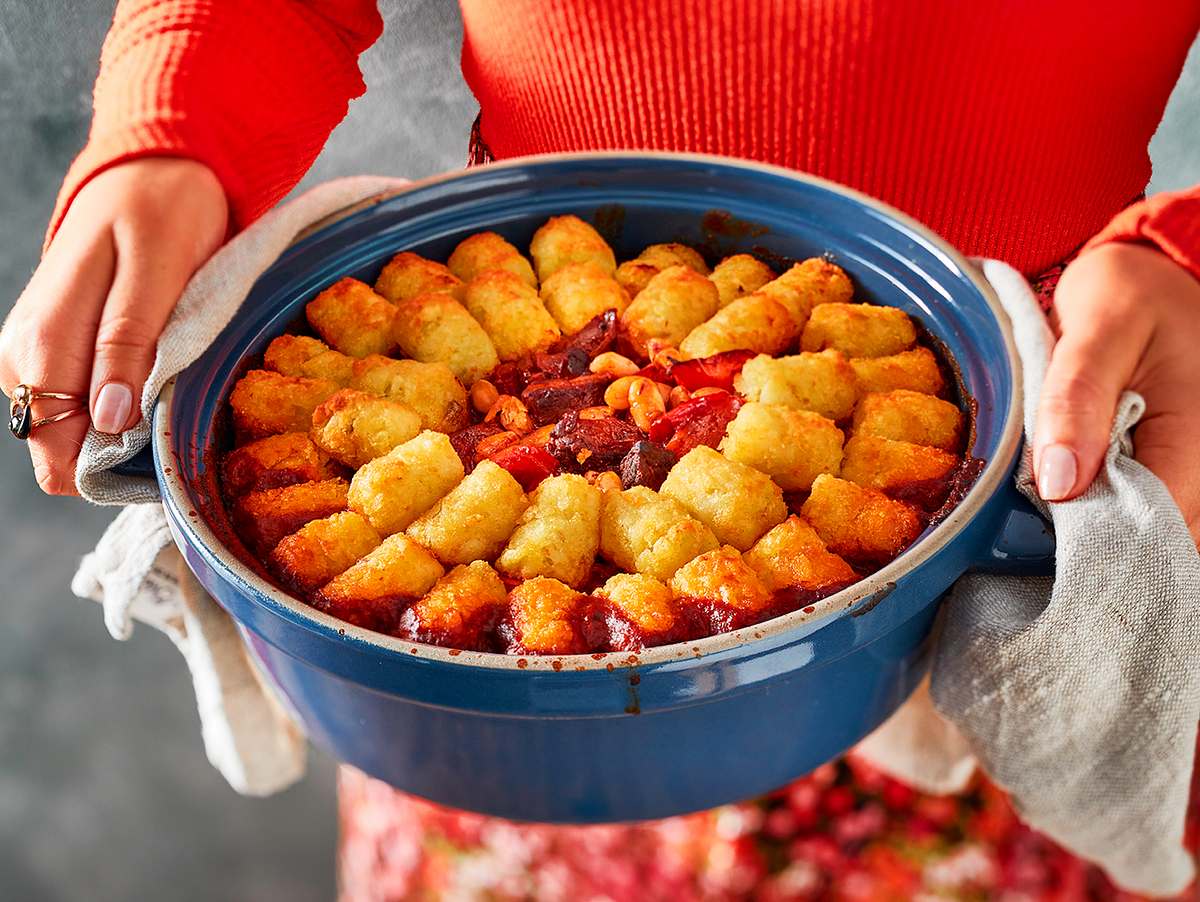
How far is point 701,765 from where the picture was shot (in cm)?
100

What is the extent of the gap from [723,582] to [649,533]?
10cm

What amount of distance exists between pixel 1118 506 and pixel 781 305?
1.39ft

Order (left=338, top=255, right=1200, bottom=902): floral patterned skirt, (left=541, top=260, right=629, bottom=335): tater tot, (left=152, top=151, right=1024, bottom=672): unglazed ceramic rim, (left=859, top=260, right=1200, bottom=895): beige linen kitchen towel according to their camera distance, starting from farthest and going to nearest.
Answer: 1. (left=338, top=255, right=1200, bottom=902): floral patterned skirt
2. (left=541, top=260, right=629, bottom=335): tater tot
3. (left=859, top=260, right=1200, bottom=895): beige linen kitchen towel
4. (left=152, top=151, right=1024, bottom=672): unglazed ceramic rim

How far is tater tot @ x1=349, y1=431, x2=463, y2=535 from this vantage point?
3.48 feet

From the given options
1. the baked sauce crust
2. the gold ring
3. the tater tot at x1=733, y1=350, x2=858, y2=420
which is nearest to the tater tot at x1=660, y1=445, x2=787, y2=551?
the baked sauce crust

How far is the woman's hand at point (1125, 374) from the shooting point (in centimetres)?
96

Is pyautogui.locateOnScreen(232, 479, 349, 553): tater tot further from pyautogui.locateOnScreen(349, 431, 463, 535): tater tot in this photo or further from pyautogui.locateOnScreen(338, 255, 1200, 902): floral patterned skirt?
pyautogui.locateOnScreen(338, 255, 1200, 902): floral patterned skirt

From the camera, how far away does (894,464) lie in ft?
3.53

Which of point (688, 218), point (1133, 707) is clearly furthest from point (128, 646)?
point (1133, 707)

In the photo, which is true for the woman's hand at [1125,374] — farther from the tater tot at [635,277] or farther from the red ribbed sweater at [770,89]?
the tater tot at [635,277]

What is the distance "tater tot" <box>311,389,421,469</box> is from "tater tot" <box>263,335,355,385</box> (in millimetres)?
82

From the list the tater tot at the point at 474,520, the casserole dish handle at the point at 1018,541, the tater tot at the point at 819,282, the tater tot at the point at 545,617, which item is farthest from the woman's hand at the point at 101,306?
the casserole dish handle at the point at 1018,541

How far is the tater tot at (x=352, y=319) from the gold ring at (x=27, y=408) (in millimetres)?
266

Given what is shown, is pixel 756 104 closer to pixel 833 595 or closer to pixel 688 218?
pixel 688 218
